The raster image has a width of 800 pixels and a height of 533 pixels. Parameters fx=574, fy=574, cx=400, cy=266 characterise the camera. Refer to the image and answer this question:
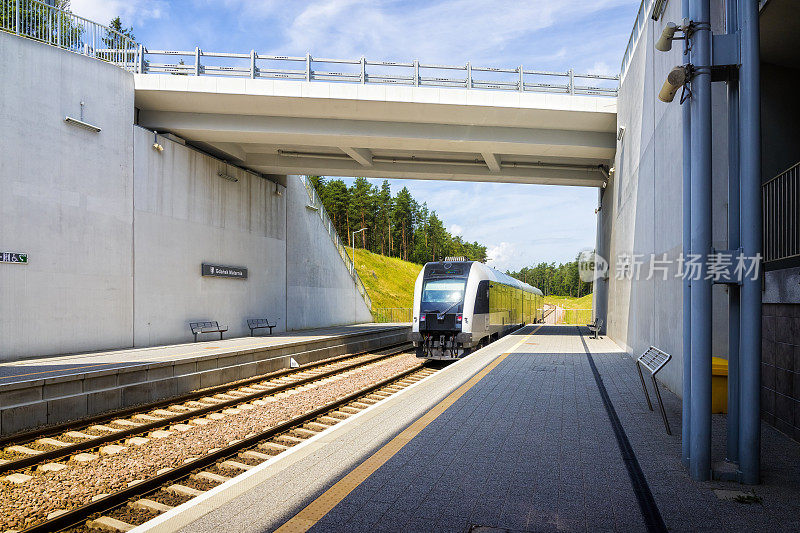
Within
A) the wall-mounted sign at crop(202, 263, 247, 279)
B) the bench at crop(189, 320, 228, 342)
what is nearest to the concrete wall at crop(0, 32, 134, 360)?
the bench at crop(189, 320, 228, 342)

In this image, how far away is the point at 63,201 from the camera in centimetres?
1412

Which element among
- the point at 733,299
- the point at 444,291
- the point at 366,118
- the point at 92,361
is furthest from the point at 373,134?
the point at 733,299

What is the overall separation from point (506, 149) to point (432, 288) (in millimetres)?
5927

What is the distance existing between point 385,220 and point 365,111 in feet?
225

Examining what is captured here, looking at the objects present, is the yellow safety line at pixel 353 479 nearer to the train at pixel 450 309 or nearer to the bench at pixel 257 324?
the train at pixel 450 309

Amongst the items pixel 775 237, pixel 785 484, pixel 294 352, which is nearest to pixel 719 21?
pixel 775 237

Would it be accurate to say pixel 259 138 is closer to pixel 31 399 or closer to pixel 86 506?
pixel 31 399

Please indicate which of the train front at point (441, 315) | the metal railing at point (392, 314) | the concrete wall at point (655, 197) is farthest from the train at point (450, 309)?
the metal railing at point (392, 314)

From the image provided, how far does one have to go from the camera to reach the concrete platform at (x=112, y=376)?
8.85 meters

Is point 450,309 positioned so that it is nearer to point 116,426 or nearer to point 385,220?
point 116,426

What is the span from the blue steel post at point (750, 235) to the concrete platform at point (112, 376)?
940 centimetres

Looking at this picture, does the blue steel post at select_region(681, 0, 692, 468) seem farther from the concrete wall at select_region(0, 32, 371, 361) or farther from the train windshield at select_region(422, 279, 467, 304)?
the concrete wall at select_region(0, 32, 371, 361)

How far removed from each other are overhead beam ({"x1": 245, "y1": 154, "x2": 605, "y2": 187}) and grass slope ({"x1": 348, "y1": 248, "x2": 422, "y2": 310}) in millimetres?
31773

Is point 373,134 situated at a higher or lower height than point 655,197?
higher
